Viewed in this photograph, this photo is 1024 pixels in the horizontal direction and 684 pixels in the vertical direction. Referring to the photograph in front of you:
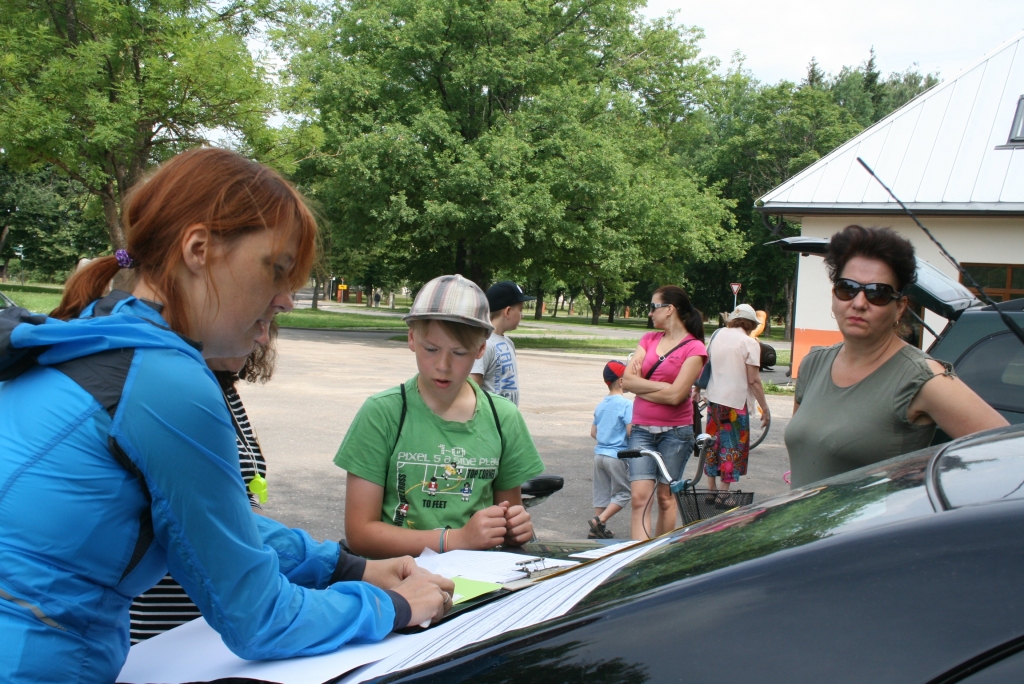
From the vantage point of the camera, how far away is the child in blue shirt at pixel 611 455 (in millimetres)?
6184

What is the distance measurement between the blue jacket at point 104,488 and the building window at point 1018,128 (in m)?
19.6

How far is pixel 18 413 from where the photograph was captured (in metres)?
1.28

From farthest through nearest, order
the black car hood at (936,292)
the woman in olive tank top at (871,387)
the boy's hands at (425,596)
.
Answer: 1. the black car hood at (936,292)
2. the woman in olive tank top at (871,387)
3. the boy's hands at (425,596)

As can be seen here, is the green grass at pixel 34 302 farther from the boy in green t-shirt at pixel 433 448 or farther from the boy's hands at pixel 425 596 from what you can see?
the boy's hands at pixel 425 596

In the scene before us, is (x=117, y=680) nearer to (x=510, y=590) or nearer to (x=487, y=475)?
(x=510, y=590)

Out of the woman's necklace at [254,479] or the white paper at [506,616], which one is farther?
the woman's necklace at [254,479]

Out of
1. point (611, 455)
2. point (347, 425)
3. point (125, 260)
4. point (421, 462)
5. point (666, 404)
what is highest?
point (125, 260)

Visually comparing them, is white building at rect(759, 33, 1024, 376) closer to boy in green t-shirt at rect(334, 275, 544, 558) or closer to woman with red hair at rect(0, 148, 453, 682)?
boy in green t-shirt at rect(334, 275, 544, 558)

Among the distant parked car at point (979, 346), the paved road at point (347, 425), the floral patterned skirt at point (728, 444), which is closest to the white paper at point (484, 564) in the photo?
the distant parked car at point (979, 346)

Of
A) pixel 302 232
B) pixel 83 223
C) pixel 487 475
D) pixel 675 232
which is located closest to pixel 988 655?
pixel 302 232

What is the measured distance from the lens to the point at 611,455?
6.24 meters

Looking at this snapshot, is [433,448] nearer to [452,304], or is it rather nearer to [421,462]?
[421,462]

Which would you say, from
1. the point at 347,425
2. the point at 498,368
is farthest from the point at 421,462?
the point at 347,425

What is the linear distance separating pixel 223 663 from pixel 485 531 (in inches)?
38.2
